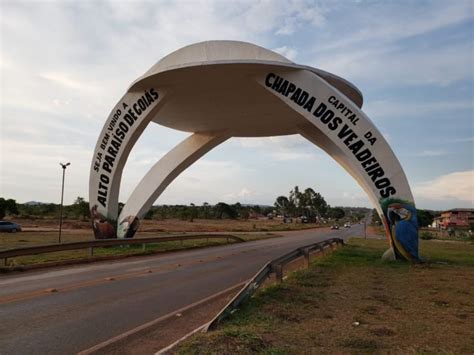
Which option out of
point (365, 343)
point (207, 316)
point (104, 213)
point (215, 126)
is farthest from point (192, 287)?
point (215, 126)

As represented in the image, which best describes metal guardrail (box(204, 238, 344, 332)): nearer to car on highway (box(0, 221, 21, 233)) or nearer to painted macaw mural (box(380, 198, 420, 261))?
painted macaw mural (box(380, 198, 420, 261))

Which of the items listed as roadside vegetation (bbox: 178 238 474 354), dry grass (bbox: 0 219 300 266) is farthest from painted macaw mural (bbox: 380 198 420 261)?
dry grass (bbox: 0 219 300 266)

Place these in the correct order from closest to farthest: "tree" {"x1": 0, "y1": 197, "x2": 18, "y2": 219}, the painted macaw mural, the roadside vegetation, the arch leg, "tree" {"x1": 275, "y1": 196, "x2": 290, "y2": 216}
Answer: the roadside vegetation → the painted macaw mural → the arch leg → "tree" {"x1": 0, "y1": 197, "x2": 18, "y2": 219} → "tree" {"x1": 275, "y1": 196, "x2": 290, "y2": 216}

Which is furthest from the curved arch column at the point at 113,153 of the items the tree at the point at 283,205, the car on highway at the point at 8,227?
the tree at the point at 283,205

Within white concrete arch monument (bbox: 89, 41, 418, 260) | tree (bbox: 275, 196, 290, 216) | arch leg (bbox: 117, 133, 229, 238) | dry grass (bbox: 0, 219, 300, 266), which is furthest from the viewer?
tree (bbox: 275, 196, 290, 216)

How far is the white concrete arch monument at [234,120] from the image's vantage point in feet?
57.1

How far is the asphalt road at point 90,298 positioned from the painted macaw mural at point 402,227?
228 inches

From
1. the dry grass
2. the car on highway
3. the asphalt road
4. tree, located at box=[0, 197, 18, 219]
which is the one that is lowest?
the asphalt road

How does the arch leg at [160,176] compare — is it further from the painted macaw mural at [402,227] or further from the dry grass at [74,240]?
the painted macaw mural at [402,227]

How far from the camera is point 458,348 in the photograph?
5.77 metres

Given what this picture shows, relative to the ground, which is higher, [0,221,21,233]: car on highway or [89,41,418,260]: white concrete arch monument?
[89,41,418,260]: white concrete arch monument

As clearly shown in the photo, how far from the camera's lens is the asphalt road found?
6117mm

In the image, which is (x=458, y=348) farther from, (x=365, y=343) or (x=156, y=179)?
(x=156, y=179)

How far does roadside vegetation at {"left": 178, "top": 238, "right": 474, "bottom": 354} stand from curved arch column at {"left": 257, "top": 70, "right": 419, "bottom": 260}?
13.2 ft
